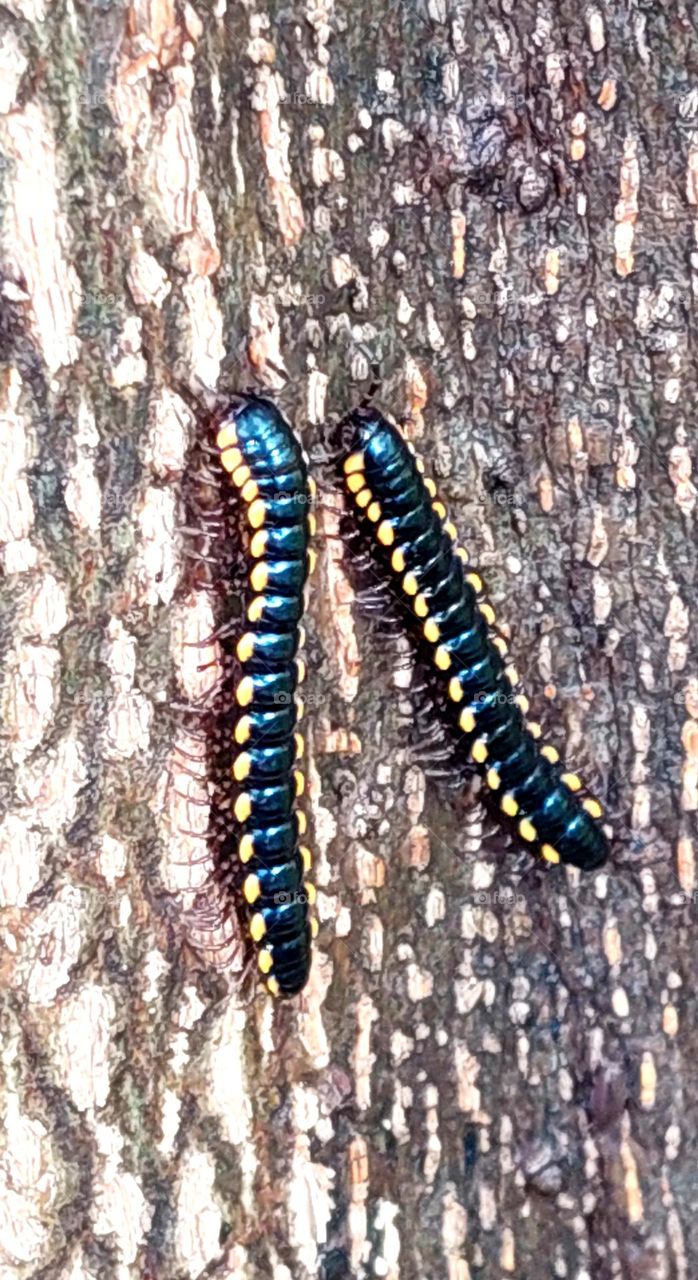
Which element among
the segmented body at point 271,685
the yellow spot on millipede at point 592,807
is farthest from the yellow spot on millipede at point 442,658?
the yellow spot on millipede at point 592,807

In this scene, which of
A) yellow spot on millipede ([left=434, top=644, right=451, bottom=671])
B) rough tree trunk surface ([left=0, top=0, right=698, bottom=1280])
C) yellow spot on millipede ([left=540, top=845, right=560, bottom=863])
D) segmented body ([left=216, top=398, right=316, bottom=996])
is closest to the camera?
rough tree trunk surface ([left=0, top=0, right=698, bottom=1280])

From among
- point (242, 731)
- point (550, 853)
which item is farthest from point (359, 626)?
point (550, 853)

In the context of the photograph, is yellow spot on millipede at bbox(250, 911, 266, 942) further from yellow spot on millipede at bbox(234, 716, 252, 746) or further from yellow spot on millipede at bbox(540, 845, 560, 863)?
yellow spot on millipede at bbox(540, 845, 560, 863)

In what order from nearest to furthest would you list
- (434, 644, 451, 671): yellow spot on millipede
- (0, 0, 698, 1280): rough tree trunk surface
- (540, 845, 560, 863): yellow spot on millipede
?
(0, 0, 698, 1280): rough tree trunk surface
(434, 644, 451, 671): yellow spot on millipede
(540, 845, 560, 863): yellow spot on millipede

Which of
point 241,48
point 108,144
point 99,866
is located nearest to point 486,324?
point 241,48

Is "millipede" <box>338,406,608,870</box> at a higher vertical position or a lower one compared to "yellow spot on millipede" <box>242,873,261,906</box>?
higher

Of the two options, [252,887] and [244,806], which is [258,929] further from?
[244,806]

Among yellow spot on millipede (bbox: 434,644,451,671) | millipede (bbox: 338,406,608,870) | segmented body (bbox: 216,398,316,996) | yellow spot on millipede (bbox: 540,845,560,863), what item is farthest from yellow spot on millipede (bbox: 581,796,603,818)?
segmented body (bbox: 216,398,316,996)
